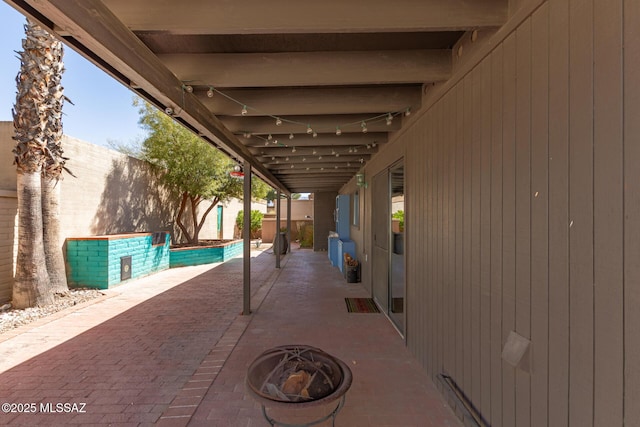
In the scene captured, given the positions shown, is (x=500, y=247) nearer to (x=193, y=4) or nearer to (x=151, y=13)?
(x=193, y=4)

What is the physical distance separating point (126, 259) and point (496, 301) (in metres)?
7.21

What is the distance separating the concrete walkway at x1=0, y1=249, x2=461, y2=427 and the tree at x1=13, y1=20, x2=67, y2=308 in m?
0.83

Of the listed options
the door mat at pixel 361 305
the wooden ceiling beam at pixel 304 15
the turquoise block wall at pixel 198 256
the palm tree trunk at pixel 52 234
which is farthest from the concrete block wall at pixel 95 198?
the door mat at pixel 361 305

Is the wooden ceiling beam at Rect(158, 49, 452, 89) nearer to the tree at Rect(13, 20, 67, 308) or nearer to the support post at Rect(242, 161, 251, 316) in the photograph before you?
the support post at Rect(242, 161, 251, 316)

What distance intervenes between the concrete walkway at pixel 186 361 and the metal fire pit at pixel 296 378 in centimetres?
58

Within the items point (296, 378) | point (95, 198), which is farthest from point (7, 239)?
point (296, 378)

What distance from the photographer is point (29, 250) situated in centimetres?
445

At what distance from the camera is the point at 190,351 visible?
3107 millimetres

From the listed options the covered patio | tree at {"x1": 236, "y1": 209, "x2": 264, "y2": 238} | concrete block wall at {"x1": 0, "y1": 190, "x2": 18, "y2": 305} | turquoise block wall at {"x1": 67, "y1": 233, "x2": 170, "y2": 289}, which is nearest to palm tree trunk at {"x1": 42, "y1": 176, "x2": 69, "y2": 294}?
concrete block wall at {"x1": 0, "y1": 190, "x2": 18, "y2": 305}

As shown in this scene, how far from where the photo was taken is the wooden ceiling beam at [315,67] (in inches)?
86.6

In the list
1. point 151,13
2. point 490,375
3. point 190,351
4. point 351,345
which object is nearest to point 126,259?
point 190,351

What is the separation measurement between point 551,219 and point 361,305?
380cm

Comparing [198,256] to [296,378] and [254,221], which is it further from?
[296,378]

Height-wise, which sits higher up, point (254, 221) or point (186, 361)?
point (254, 221)
